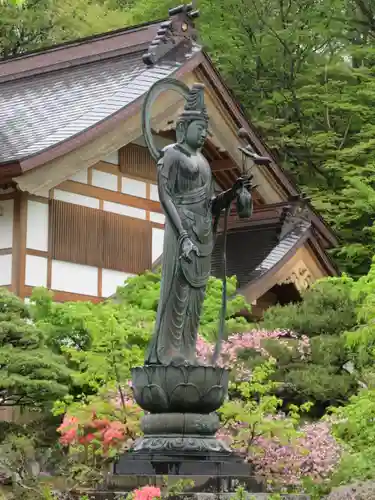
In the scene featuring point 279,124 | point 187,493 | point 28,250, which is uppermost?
point 279,124

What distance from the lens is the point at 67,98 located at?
21000 millimetres

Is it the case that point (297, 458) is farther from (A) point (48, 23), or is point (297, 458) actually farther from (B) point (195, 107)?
(A) point (48, 23)

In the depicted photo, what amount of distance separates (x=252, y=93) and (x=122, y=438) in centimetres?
1840

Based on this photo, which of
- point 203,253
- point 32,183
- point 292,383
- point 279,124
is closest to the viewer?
point 203,253

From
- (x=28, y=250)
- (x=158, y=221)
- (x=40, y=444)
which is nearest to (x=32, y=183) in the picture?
(x=28, y=250)

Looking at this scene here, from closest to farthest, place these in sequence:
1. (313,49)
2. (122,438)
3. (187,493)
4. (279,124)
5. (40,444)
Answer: (187,493), (122,438), (40,444), (279,124), (313,49)

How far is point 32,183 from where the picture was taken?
1705 centimetres

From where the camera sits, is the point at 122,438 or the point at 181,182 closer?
the point at 181,182

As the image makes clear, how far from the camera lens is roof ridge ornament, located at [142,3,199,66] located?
789 inches

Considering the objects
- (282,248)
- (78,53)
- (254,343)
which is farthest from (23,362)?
(78,53)

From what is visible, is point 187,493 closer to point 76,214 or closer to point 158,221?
point 76,214

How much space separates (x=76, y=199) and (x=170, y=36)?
3.89 meters

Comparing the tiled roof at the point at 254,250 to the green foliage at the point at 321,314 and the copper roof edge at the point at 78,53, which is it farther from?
the copper roof edge at the point at 78,53


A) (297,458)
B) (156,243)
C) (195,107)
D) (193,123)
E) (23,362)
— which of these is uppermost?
(156,243)
